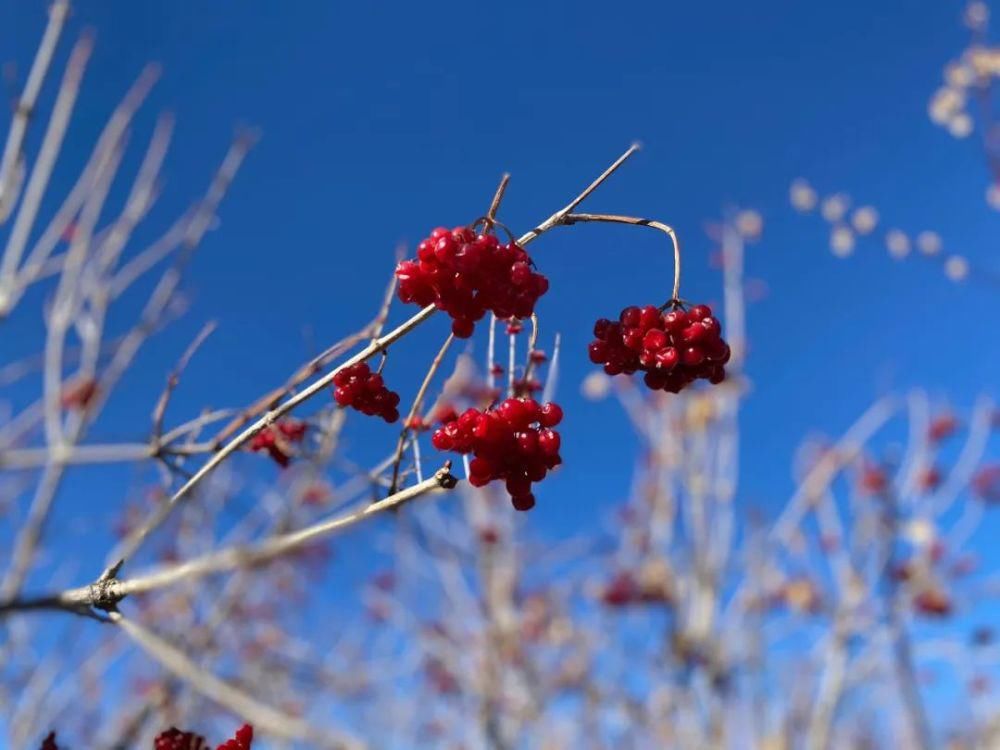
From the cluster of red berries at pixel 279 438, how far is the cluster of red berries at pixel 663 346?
3.57 ft

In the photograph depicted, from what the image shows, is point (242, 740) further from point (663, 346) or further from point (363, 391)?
point (663, 346)

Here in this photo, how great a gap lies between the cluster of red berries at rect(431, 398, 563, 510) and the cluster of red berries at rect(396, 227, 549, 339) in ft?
0.76

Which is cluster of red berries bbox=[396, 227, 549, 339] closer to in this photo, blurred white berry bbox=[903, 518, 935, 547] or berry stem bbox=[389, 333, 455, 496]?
berry stem bbox=[389, 333, 455, 496]

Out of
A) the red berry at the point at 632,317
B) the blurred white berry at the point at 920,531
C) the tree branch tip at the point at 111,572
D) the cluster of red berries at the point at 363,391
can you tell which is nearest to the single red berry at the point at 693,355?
the red berry at the point at 632,317

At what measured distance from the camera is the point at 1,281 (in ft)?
10.4

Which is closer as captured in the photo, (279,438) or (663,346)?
(663,346)

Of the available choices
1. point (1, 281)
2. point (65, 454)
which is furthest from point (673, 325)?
point (1, 281)

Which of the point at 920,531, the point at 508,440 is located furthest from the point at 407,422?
the point at 920,531

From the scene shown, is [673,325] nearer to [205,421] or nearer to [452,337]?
[452,337]

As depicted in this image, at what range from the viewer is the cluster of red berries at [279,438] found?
8.04 ft

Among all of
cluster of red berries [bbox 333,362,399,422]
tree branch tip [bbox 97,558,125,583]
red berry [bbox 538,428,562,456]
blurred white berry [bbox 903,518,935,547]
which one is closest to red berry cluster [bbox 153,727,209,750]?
tree branch tip [bbox 97,558,125,583]

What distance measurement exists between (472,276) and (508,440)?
0.38 meters

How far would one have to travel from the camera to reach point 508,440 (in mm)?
1748

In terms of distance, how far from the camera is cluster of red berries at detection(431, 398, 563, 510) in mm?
1736
